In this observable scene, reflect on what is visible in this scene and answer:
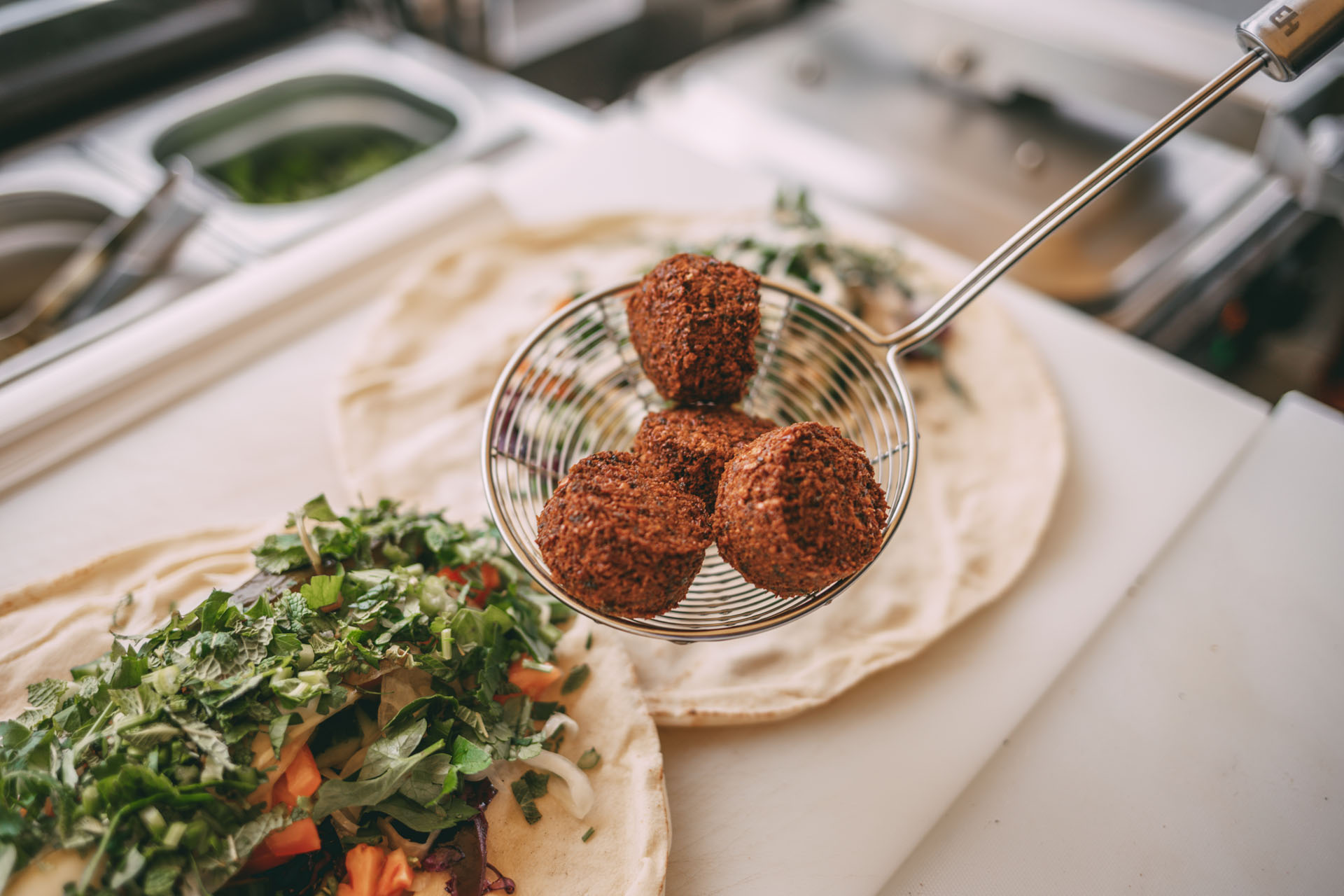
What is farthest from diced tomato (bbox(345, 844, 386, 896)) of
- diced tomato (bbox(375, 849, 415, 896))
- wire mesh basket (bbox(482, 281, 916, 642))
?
wire mesh basket (bbox(482, 281, 916, 642))

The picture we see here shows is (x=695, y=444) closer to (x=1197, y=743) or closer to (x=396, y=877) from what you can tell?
(x=396, y=877)

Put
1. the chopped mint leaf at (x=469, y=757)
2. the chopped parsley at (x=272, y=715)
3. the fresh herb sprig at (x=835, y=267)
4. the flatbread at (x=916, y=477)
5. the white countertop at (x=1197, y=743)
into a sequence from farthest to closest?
the fresh herb sprig at (x=835, y=267) → the flatbread at (x=916, y=477) → the white countertop at (x=1197, y=743) → the chopped mint leaf at (x=469, y=757) → the chopped parsley at (x=272, y=715)

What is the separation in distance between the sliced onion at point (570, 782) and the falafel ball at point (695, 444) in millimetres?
363

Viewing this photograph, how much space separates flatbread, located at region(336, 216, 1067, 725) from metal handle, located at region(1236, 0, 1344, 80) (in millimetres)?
685

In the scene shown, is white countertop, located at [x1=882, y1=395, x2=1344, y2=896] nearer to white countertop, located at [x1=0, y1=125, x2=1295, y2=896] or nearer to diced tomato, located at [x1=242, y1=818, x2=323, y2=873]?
white countertop, located at [x1=0, y1=125, x2=1295, y2=896]

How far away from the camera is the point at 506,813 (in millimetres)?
1014

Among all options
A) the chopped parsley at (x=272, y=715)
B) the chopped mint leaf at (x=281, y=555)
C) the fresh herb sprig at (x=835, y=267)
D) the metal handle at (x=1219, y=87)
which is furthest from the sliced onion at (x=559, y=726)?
the fresh herb sprig at (x=835, y=267)

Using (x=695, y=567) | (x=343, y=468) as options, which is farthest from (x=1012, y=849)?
(x=343, y=468)

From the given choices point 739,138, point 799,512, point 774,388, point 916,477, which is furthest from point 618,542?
point 739,138

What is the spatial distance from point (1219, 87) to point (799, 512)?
699 mm

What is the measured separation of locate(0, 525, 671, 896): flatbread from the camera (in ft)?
3.22

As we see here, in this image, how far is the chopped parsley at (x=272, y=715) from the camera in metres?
0.83

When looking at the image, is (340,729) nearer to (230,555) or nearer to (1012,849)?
(230,555)

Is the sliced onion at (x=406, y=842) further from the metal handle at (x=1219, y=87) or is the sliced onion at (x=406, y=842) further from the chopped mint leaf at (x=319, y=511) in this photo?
the metal handle at (x=1219, y=87)
